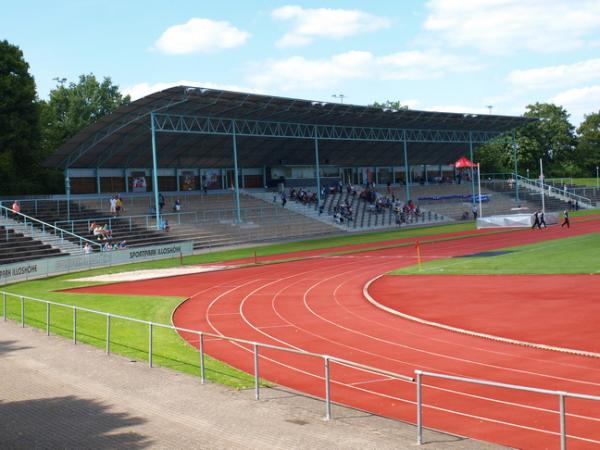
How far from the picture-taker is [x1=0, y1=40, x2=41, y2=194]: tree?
181ft

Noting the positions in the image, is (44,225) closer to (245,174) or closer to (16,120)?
(16,120)

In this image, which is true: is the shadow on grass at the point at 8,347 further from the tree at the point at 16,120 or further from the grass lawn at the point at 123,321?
the tree at the point at 16,120

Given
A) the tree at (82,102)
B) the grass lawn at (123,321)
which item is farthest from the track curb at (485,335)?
the tree at (82,102)

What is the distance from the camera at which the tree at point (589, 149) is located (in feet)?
393

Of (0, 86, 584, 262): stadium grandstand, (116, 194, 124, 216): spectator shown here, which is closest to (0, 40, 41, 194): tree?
(0, 86, 584, 262): stadium grandstand

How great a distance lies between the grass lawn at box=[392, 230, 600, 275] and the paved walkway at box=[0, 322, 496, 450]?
1904 cm

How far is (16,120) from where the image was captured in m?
56.0

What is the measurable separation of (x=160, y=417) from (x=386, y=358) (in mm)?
6454

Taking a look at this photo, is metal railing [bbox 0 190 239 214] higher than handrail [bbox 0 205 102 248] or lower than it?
higher

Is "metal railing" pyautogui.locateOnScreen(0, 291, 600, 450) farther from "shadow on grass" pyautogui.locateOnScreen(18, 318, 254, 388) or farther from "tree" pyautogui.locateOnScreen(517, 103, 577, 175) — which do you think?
"tree" pyautogui.locateOnScreen(517, 103, 577, 175)

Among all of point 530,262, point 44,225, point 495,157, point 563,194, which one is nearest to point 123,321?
point 530,262

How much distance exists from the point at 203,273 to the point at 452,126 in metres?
44.3

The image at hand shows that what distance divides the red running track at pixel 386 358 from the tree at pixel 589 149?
10100cm

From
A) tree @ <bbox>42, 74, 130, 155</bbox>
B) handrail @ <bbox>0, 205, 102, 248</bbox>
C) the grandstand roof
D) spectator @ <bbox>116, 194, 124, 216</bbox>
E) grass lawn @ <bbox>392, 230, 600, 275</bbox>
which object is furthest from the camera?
tree @ <bbox>42, 74, 130, 155</bbox>
